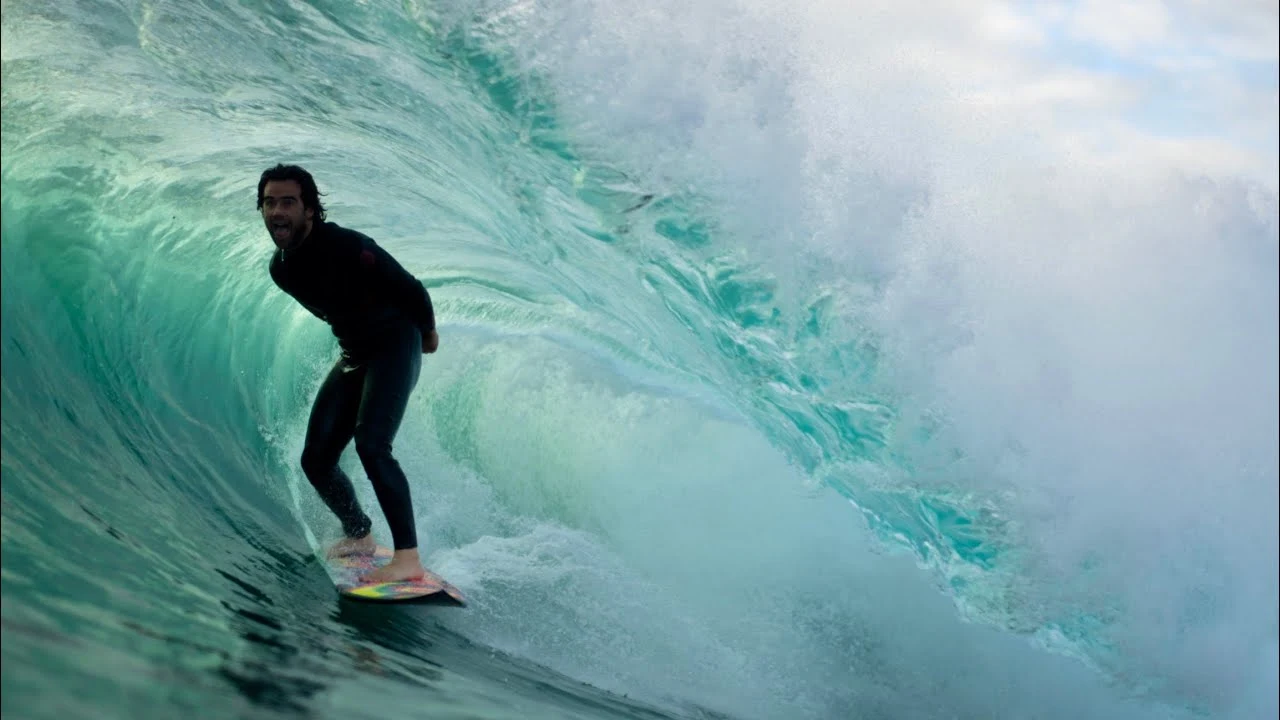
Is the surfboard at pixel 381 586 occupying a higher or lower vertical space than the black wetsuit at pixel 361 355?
lower

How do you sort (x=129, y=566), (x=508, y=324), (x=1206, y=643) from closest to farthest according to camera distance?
(x=129, y=566) < (x=1206, y=643) < (x=508, y=324)

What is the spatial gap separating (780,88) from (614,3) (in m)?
0.96

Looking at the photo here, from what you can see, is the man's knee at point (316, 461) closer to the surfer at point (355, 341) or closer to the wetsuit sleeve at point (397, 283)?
the surfer at point (355, 341)

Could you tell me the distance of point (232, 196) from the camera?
21.6 feet

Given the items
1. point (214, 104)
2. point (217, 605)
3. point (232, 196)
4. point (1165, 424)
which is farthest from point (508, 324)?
point (217, 605)

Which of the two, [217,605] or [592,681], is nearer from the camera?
[217,605]

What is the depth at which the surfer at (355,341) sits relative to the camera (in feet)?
12.8

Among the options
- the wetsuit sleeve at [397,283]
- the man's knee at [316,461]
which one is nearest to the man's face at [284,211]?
the wetsuit sleeve at [397,283]

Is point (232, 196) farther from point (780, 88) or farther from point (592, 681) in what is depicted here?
point (592, 681)

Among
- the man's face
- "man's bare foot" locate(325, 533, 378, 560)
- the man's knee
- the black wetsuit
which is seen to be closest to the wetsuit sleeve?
the black wetsuit

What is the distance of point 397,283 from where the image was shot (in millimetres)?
4121

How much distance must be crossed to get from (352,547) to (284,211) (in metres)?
1.35

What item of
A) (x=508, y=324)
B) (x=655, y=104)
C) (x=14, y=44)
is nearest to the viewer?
(x=14, y=44)

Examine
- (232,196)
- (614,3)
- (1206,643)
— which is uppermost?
(614,3)
